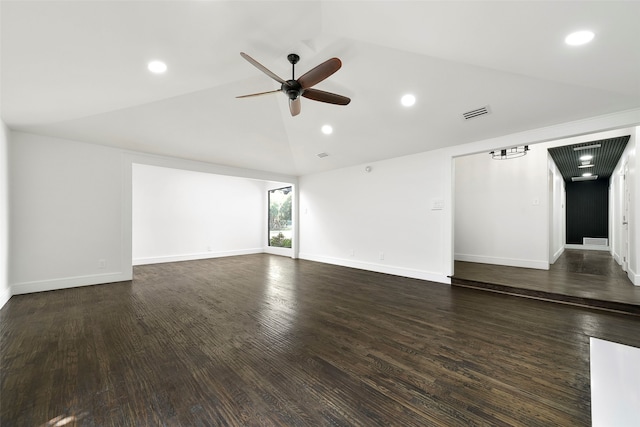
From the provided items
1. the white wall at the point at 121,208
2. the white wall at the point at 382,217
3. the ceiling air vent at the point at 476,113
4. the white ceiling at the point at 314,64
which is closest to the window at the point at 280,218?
the white wall at the point at 382,217

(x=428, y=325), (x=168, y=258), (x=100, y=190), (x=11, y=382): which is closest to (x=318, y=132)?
(x=428, y=325)

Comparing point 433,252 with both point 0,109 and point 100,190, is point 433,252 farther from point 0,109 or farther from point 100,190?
point 0,109

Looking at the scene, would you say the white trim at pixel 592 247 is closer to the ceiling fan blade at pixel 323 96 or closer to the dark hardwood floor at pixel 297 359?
the dark hardwood floor at pixel 297 359

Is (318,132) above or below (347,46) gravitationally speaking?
below

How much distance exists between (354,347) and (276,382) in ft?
2.62

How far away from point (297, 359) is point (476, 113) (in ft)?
12.8

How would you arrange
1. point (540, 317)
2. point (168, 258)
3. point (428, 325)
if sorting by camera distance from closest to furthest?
point (428, 325) → point (540, 317) → point (168, 258)

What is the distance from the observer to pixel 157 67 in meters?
2.79

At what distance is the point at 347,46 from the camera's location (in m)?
2.92

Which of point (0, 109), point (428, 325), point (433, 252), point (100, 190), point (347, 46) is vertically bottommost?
point (428, 325)

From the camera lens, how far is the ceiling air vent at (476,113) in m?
3.53

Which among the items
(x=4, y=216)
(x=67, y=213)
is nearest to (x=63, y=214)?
(x=67, y=213)

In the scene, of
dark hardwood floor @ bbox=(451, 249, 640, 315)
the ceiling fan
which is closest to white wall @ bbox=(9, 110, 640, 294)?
dark hardwood floor @ bbox=(451, 249, 640, 315)

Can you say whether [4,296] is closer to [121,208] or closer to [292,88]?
[121,208]
